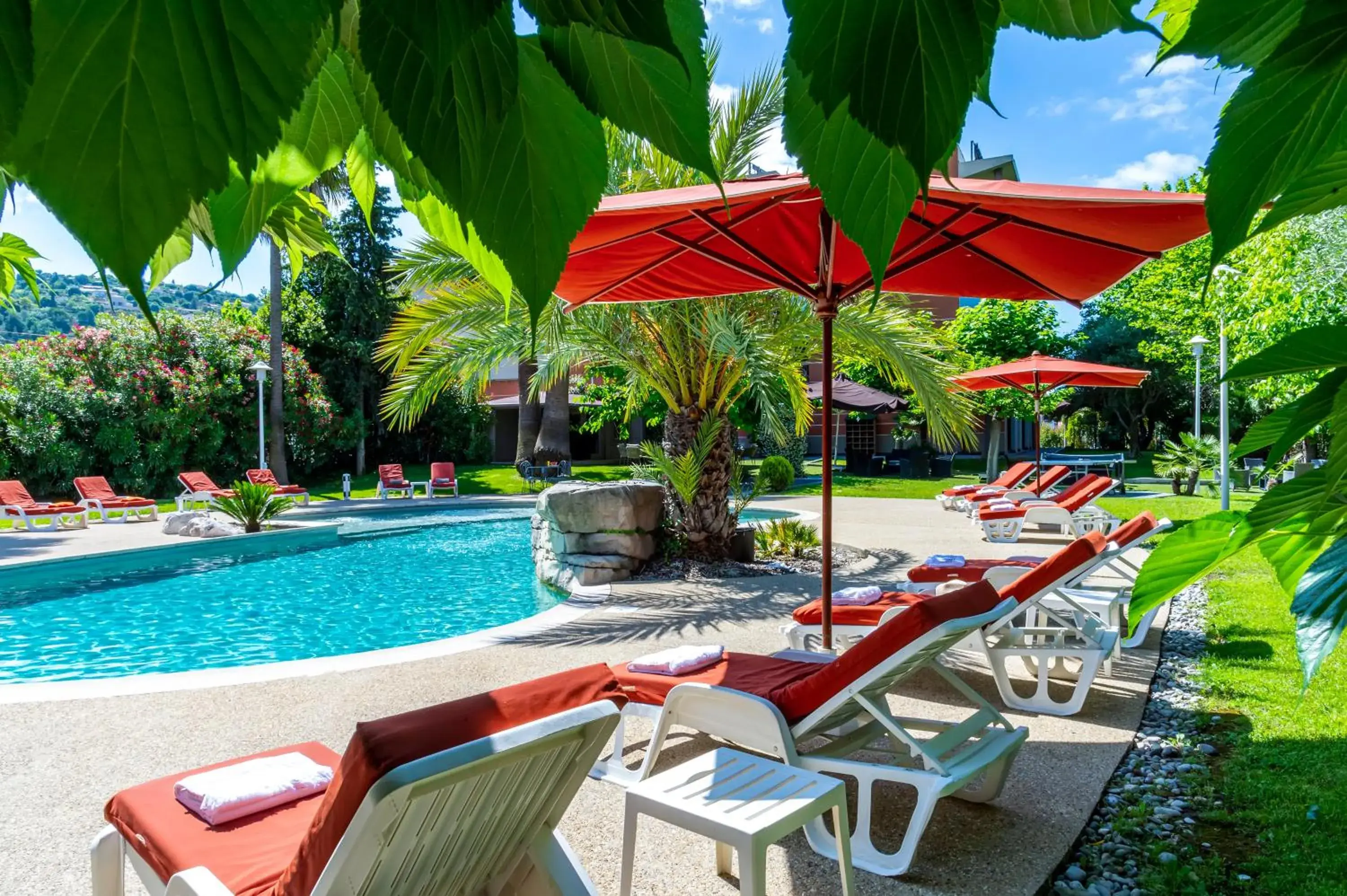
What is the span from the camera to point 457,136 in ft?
1.29

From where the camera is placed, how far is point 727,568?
1103 centimetres

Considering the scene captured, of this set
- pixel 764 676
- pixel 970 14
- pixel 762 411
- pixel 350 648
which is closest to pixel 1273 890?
pixel 764 676

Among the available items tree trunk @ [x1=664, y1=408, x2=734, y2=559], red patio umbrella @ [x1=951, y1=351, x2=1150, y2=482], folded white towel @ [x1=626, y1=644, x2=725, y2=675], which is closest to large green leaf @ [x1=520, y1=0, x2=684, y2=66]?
folded white towel @ [x1=626, y1=644, x2=725, y2=675]

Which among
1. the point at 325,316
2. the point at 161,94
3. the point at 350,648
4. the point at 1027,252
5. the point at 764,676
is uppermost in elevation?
the point at 325,316

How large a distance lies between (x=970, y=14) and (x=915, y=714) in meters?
5.45

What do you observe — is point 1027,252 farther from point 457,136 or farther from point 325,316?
point 325,316

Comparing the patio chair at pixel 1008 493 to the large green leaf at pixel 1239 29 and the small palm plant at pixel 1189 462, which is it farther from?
the large green leaf at pixel 1239 29

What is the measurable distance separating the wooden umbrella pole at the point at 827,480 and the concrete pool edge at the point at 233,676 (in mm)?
3006

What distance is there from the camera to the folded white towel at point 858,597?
21.3ft

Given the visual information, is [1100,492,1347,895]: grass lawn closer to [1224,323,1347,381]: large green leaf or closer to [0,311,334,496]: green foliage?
[1224,323,1347,381]: large green leaf

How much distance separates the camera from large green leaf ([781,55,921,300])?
43 cm

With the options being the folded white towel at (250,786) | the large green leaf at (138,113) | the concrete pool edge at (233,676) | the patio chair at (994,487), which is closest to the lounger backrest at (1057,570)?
the folded white towel at (250,786)

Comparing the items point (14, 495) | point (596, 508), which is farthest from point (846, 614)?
point (14, 495)

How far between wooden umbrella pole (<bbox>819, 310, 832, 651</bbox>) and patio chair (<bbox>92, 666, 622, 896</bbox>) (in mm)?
2629
